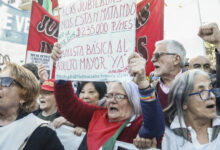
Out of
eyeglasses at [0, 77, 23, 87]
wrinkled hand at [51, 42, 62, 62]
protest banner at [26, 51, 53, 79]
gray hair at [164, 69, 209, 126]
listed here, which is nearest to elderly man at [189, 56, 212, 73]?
gray hair at [164, 69, 209, 126]

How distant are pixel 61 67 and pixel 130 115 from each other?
820mm

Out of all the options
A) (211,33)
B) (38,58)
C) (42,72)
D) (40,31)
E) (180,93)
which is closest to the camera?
(180,93)

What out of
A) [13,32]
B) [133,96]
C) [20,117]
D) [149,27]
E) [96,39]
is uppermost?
[13,32]

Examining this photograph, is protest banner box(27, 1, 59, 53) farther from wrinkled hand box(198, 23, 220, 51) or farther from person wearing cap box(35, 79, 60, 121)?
wrinkled hand box(198, 23, 220, 51)

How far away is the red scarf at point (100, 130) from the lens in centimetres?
201

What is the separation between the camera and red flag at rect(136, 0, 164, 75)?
3451 mm

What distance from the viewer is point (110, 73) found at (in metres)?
1.92

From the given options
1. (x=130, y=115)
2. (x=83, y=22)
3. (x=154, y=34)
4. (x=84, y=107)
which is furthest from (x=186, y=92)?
(x=154, y=34)

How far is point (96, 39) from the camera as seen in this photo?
2121 mm

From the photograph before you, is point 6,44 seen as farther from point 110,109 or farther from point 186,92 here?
point 186,92

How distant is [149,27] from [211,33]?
153 cm

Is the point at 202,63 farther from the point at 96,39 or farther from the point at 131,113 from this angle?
the point at 96,39

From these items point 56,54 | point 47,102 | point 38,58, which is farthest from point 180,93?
point 38,58

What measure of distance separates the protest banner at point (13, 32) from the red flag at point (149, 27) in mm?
2695
